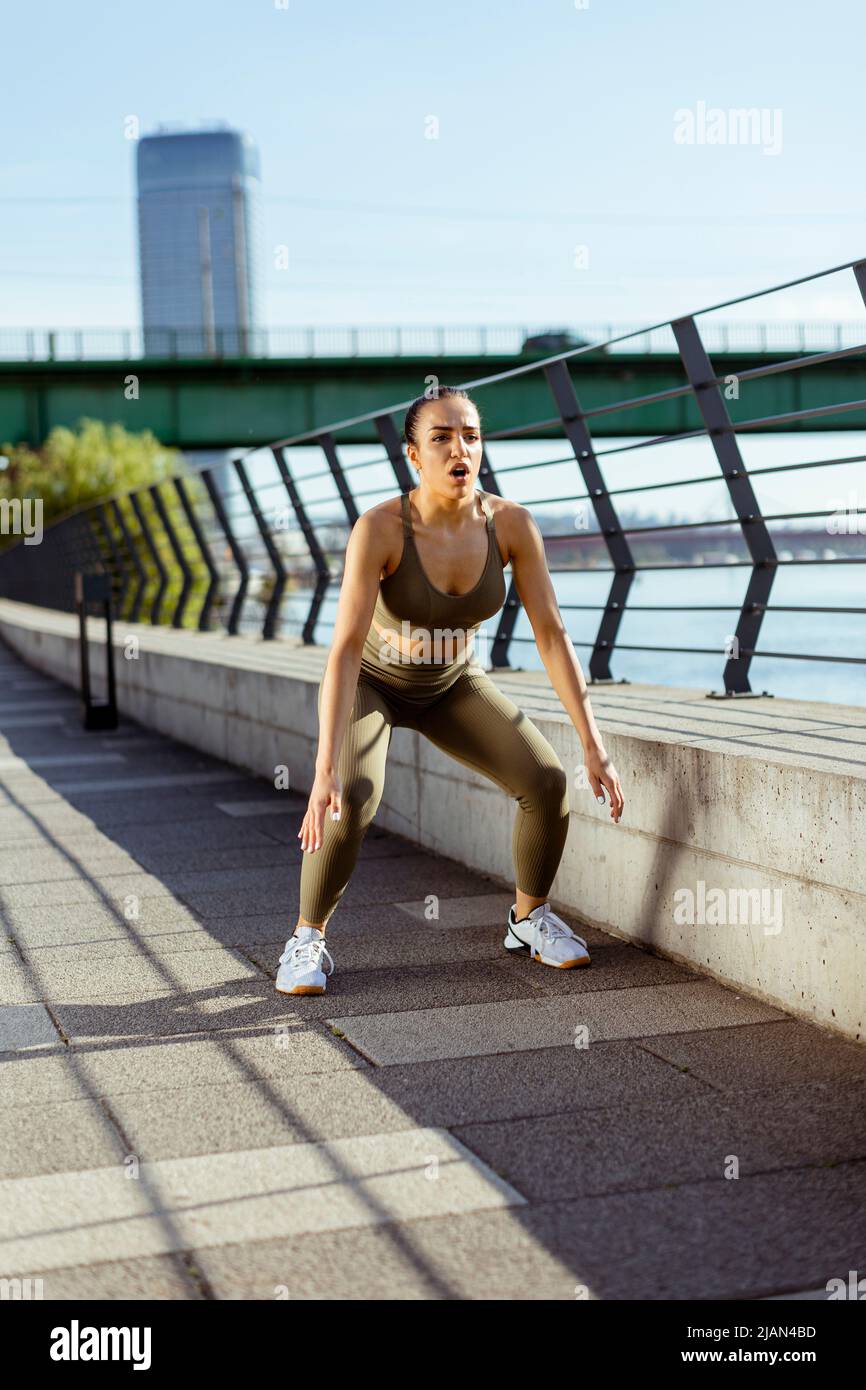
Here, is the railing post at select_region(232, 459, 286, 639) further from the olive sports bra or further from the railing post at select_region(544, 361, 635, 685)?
the olive sports bra

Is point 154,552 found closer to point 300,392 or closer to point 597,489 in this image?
point 597,489

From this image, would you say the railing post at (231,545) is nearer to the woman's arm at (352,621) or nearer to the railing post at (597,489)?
the railing post at (597,489)

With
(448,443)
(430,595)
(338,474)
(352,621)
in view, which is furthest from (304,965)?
(338,474)

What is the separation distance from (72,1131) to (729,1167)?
1.39m

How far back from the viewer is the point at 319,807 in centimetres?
440

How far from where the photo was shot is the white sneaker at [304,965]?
458 centimetres

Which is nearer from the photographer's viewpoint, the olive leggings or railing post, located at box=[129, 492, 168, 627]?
the olive leggings

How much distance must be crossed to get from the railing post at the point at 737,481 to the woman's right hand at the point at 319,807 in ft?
7.94

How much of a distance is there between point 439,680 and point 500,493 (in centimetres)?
346

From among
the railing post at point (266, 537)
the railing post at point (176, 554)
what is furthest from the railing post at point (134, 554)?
the railing post at point (266, 537)

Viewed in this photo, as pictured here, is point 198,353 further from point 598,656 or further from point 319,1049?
point 319,1049

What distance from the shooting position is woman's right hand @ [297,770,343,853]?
438 cm

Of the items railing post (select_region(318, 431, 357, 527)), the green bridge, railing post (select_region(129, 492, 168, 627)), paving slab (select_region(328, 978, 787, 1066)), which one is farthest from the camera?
the green bridge

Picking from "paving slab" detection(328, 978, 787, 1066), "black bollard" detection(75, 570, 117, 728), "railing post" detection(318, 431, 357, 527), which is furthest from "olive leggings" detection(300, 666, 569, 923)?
"black bollard" detection(75, 570, 117, 728)
